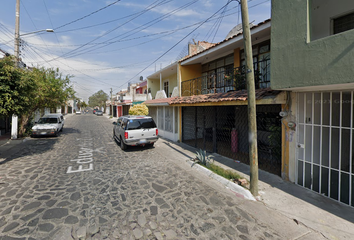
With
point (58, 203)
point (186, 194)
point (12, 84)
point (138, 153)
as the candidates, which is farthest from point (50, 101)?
point (186, 194)

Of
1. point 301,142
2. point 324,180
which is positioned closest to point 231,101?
point 301,142

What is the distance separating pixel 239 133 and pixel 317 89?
5019 millimetres

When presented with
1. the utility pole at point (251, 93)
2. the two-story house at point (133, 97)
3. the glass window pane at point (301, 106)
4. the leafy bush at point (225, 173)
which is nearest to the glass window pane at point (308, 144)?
the glass window pane at point (301, 106)

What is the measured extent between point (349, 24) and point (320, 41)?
2228mm

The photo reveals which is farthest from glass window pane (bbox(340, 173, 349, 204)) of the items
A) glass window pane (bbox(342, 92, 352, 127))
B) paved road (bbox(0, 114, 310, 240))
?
paved road (bbox(0, 114, 310, 240))

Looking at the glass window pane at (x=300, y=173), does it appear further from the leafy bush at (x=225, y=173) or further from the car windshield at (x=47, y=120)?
the car windshield at (x=47, y=120)

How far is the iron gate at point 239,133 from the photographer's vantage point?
621 cm

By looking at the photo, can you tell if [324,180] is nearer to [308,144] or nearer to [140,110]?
[308,144]

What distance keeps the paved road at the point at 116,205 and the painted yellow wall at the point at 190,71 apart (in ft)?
22.3

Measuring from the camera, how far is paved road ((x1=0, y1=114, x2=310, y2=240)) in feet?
10.6

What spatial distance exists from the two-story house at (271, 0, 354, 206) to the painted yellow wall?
292 inches

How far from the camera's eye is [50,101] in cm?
1319

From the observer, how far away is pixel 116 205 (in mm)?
4109

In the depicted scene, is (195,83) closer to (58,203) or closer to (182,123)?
(182,123)
